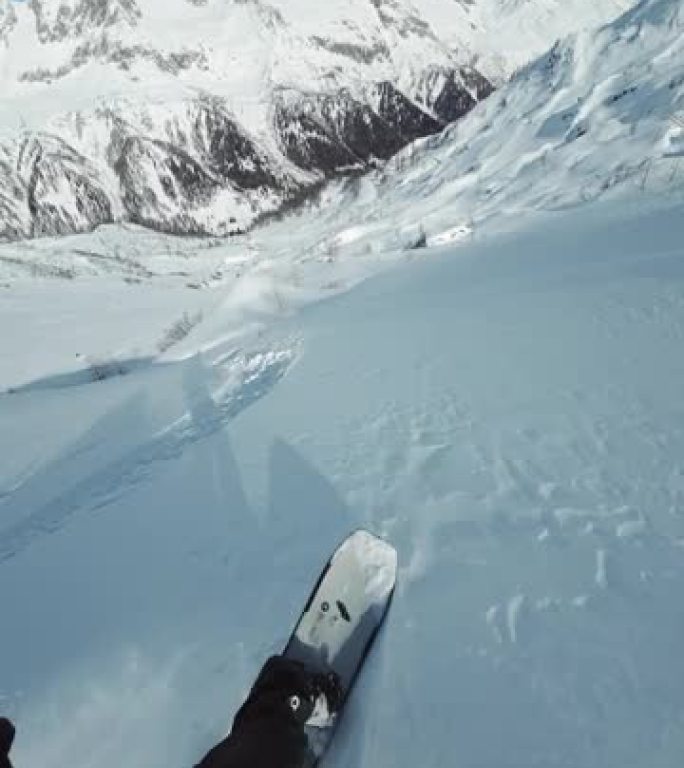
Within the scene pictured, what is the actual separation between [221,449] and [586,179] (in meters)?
28.7

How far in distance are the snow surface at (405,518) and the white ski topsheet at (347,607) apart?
0.50 ft

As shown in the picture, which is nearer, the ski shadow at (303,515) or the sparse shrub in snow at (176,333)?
the ski shadow at (303,515)

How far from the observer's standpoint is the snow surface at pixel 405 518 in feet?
11.2

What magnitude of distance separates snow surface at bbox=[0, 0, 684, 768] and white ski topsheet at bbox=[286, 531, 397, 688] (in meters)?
0.15

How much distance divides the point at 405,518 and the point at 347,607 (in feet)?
3.32

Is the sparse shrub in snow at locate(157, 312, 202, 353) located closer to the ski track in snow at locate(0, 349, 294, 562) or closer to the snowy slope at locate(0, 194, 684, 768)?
the ski track in snow at locate(0, 349, 294, 562)

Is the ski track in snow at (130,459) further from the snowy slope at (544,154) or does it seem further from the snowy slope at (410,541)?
the snowy slope at (544,154)

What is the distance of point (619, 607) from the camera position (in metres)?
3.67

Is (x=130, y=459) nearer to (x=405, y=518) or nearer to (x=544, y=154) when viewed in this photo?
(x=405, y=518)

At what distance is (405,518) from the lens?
5051 millimetres

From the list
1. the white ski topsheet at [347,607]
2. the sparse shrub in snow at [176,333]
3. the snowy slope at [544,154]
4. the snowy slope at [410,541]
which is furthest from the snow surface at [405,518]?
the snowy slope at [544,154]

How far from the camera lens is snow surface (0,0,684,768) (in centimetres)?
343

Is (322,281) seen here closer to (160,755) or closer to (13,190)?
(160,755)

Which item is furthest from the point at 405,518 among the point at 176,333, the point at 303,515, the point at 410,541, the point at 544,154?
the point at 544,154
